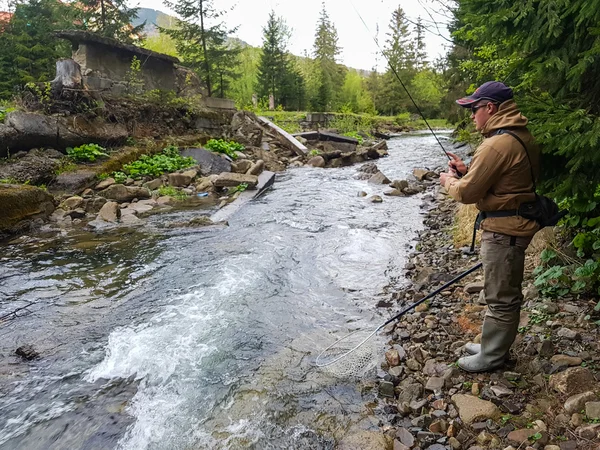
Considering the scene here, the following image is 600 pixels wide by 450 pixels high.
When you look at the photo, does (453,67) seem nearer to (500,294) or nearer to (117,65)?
(117,65)

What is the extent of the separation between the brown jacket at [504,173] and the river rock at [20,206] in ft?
27.7

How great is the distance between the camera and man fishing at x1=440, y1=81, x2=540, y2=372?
257 cm

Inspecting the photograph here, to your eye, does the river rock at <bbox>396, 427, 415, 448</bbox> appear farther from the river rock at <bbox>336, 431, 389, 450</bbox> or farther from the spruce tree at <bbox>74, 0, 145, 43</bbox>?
the spruce tree at <bbox>74, 0, 145, 43</bbox>

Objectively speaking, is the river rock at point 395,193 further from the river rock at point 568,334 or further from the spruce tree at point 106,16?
the spruce tree at point 106,16

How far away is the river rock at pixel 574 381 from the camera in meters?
2.46

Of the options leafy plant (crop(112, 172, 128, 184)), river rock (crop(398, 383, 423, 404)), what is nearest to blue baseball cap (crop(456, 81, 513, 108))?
river rock (crop(398, 383, 423, 404))

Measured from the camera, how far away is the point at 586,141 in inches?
91.1

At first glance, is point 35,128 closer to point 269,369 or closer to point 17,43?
point 269,369

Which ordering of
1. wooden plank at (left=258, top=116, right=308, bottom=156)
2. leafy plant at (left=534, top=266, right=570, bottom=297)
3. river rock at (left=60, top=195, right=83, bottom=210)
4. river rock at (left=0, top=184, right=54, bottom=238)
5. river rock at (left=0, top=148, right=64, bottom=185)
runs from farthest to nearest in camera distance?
wooden plank at (left=258, top=116, right=308, bottom=156), river rock at (left=0, top=148, right=64, bottom=185), river rock at (left=60, top=195, right=83, bottom=210), river rock at (left=0, top=184, right=54, bottom=238), leafy plant at (left=534, top=266, right=570, bottom=297)

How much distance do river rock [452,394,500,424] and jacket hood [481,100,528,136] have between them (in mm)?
1909

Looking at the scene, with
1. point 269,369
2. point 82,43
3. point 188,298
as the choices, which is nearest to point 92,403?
point 269,369

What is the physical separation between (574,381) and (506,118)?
1818 millimetres

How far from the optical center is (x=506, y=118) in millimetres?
2600

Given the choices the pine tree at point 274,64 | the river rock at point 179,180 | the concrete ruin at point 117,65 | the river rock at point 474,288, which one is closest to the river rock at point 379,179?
the river rock at point 179,180
